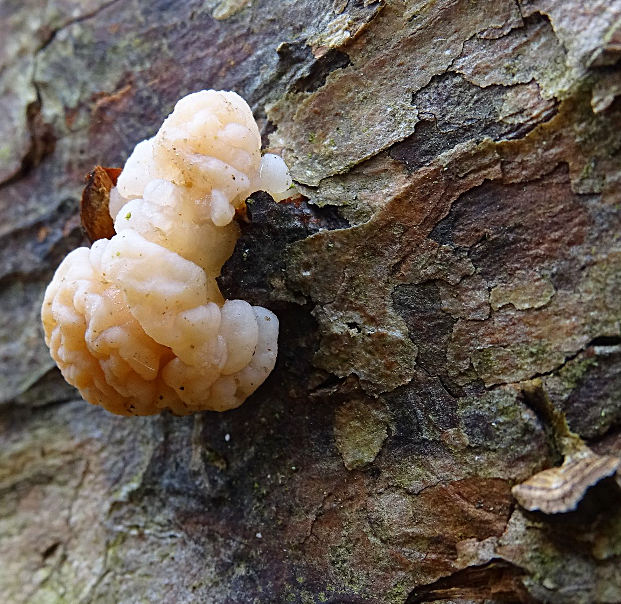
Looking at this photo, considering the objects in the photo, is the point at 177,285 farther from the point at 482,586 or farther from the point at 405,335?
the point at 482,586

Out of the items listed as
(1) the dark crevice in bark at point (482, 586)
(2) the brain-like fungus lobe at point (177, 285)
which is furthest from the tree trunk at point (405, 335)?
(2) the brain-like fungus lobe at point (177, 285)

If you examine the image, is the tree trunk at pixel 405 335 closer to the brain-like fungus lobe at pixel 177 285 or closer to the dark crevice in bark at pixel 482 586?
the dark crevice in bark at pixel 482 586

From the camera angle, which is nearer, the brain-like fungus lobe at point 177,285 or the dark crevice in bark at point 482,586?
the dark crevice in bark at point 482,586

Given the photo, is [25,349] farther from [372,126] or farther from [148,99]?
[372,126]

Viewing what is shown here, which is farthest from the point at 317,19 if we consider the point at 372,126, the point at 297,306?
the point at 297,306

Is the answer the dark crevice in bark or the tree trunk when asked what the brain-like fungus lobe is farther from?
the dark crevice in bark

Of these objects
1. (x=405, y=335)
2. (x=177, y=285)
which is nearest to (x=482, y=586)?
(x=405, y=335)

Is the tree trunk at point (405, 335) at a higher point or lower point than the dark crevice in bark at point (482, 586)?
higher
